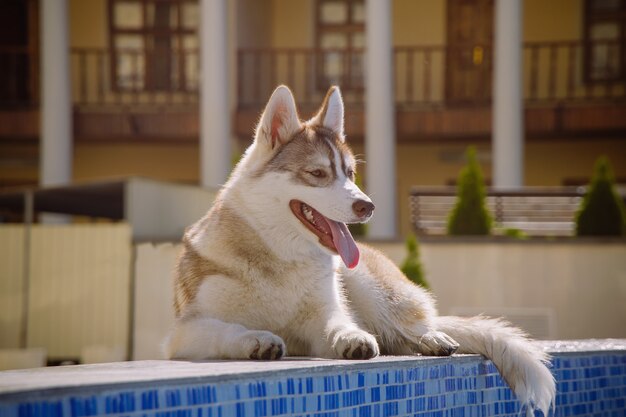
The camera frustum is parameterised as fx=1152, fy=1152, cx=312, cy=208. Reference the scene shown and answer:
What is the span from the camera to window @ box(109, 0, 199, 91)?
23.1m

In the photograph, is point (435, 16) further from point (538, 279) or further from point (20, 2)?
point (538, 279)

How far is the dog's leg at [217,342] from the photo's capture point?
14.3 feet

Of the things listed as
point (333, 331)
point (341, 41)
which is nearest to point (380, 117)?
point (341, 41)

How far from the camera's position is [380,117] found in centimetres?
1936

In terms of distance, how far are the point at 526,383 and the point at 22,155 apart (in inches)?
811

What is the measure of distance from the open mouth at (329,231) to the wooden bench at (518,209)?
401 inches

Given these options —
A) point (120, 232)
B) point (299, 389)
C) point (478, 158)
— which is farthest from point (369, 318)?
point (478, 158)

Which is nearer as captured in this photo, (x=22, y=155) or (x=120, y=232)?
(x=120, y=232)

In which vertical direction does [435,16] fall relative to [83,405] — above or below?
above

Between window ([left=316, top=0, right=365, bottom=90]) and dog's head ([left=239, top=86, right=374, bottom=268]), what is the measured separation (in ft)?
58.7

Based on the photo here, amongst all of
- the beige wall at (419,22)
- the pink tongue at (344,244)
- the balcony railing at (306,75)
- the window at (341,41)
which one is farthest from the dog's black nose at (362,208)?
the beige wall at (419,22)

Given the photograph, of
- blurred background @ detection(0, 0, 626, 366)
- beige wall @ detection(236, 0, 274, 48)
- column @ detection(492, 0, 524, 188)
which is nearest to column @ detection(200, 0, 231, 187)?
blurred background @ detection(0, 0, 626, 366)

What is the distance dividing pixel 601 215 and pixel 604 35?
30.1 ft

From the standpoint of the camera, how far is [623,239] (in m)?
13.8
